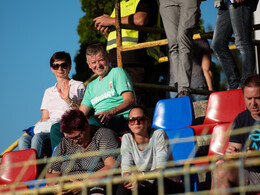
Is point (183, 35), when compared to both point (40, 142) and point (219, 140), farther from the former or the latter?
point (40, 142)

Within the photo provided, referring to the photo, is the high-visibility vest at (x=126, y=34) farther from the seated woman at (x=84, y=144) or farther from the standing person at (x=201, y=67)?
the seated woman at (x=84, y=144)

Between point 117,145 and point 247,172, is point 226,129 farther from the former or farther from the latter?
point 117,145

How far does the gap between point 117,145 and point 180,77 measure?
51.0 inches

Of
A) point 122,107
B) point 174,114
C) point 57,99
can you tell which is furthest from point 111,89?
point 57,99

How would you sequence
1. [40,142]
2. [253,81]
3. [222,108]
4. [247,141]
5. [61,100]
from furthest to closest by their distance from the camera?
[61,100]
[40,142]
[222,108]
[253,81]
[247,141]

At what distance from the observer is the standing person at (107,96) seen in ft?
12.8

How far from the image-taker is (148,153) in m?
3.17

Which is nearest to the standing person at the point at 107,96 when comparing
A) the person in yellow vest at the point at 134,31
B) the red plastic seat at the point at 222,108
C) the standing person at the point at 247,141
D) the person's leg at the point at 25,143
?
the person's leg at the point at 25,143

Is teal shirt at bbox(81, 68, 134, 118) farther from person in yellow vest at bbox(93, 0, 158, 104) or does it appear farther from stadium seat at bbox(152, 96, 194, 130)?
person in yellow vest at bbox(93, 0, 158, 104)

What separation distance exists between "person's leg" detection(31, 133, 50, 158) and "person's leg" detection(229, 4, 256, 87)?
2.00 m

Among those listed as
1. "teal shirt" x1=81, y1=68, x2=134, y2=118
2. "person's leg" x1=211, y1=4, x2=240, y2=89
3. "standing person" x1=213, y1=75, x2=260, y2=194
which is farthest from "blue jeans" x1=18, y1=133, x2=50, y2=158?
"standing person" x1=213, y1=75, x2=260, y2=194

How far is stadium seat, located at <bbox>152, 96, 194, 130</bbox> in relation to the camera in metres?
3.89

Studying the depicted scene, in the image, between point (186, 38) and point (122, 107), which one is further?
Answer: point (186, 38)

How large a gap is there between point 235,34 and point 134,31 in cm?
141
